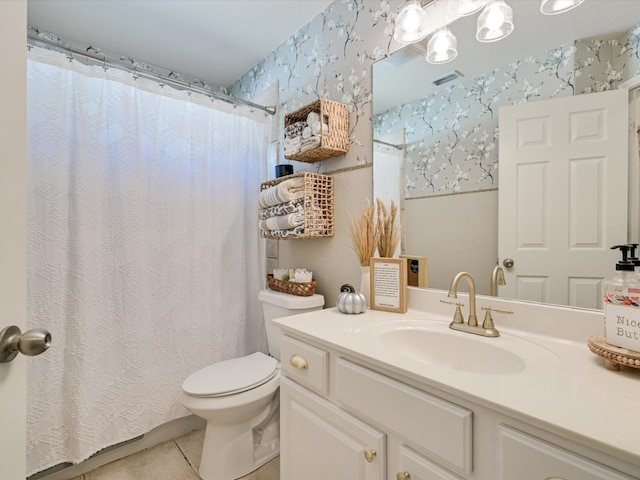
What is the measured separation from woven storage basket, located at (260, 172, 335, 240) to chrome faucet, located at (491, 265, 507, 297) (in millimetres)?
790

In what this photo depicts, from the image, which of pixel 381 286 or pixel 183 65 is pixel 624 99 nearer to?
pixel 381 286

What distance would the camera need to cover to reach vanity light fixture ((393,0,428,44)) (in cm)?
121

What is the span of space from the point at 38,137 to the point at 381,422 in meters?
1.76

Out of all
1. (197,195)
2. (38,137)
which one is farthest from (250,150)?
(38,137)

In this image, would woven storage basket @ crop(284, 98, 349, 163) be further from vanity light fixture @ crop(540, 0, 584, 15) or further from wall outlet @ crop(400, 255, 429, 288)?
vanity light fixture @ crop(540, 0, 584, 15)

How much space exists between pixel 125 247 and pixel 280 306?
2.77ft

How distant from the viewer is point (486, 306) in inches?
42.8

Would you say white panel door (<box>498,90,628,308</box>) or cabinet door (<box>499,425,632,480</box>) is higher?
white panel door (<box>498,90,628,308</box>)

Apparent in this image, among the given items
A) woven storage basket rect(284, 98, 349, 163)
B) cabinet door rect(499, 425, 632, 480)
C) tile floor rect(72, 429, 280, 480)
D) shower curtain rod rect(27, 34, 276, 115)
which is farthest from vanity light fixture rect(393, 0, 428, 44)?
tile floor rect(72, 429, 280, 480)

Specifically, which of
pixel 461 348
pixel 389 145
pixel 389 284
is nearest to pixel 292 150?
pixel 389 145

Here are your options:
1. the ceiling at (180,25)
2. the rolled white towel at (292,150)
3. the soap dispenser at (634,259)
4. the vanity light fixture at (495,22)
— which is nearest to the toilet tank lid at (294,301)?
the rolled white towel at (292,150)

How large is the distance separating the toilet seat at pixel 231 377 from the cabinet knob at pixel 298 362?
473mm

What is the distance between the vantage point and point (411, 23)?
48.0 inches

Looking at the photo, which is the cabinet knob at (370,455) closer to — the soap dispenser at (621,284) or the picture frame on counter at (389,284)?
the picture frame on counter at (389,284)
